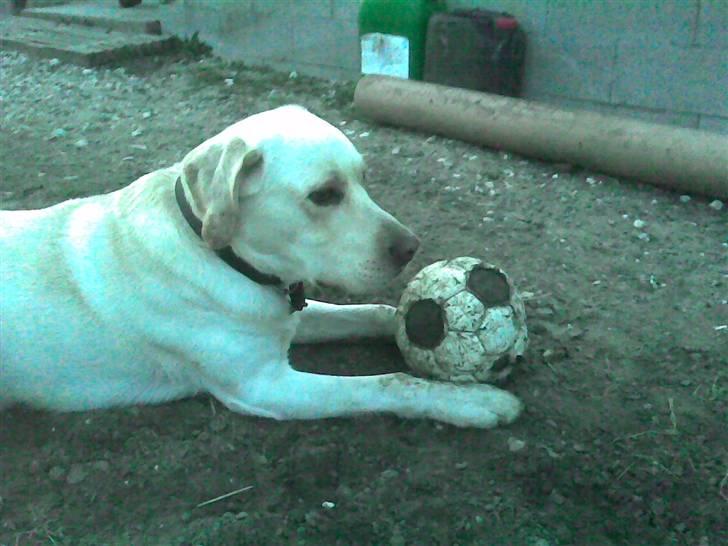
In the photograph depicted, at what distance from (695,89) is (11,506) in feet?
14.4

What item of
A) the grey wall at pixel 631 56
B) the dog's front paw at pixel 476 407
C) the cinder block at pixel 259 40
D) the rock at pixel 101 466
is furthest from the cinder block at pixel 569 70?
the rock at pixel 101 466

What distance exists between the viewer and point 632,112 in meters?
5.46

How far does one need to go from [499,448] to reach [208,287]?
1.01 metres

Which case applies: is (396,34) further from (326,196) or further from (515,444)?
(515,444)

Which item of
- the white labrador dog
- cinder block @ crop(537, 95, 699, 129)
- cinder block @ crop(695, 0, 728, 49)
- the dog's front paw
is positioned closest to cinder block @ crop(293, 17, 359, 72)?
cinder block @ crop(537, 95, 699, 129)

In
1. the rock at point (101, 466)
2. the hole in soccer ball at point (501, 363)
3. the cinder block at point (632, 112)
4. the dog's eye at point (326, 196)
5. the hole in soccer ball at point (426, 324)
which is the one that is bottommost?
the rock at point (101, 466)

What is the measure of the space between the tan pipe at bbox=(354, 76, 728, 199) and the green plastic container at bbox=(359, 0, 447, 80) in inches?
18.4

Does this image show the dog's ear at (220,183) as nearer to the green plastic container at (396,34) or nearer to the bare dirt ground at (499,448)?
the bare dirt ground at (499,448)

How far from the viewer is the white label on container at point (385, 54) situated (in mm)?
6285

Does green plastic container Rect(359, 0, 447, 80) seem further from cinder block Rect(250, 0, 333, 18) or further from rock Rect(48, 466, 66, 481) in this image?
rock Rect(48, 466, 66, 481)

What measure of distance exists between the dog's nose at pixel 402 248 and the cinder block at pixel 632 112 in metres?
3.17

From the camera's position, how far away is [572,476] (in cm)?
246

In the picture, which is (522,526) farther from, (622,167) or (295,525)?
(622,167)

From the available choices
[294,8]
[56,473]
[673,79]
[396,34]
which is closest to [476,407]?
[56,473]
